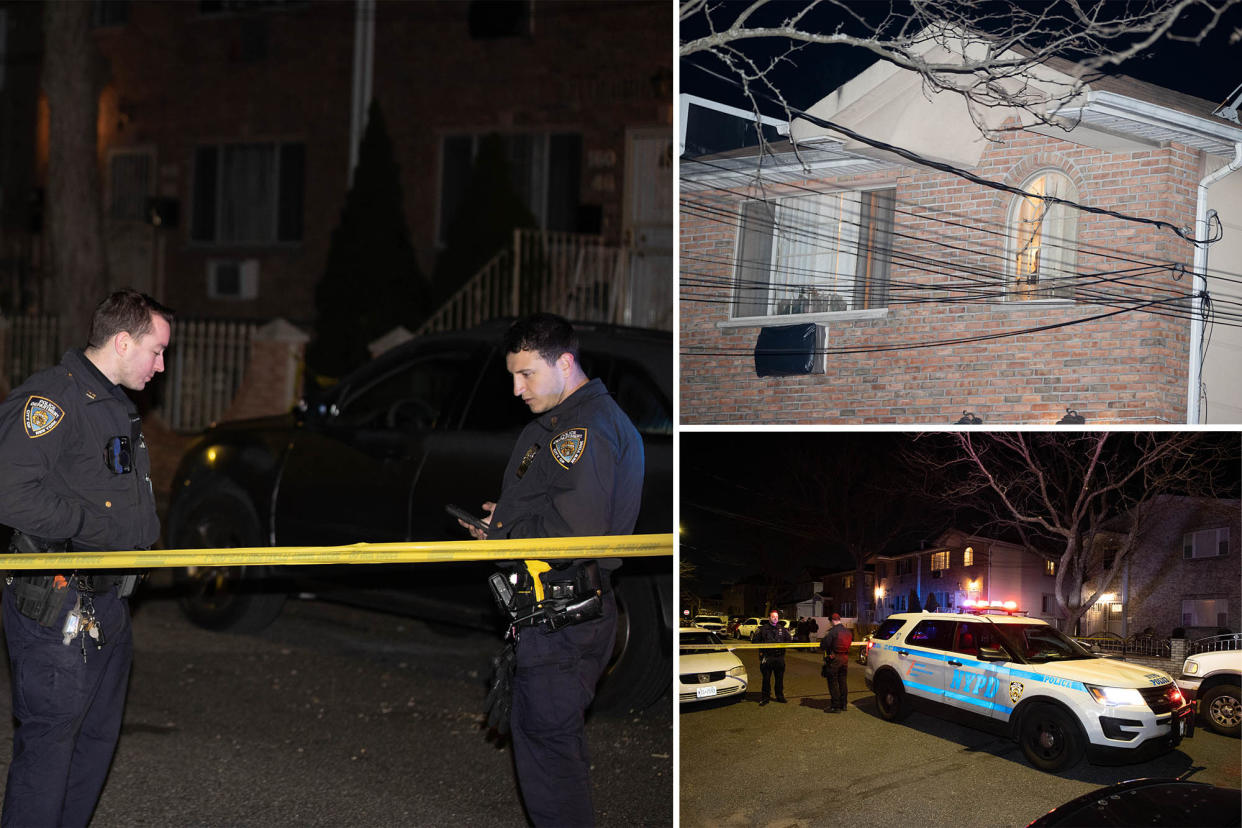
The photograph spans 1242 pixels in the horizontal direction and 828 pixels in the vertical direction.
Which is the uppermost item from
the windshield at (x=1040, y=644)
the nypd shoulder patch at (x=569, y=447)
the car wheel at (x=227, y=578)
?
the nypd shoulder patch at (x=569, y=447)

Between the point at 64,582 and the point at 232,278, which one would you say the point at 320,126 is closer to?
the point at 232,278

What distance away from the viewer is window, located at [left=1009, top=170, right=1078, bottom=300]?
3.26 metres

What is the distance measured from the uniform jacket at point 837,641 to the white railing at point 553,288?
9700mm

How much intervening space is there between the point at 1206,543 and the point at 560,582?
1.81 meters

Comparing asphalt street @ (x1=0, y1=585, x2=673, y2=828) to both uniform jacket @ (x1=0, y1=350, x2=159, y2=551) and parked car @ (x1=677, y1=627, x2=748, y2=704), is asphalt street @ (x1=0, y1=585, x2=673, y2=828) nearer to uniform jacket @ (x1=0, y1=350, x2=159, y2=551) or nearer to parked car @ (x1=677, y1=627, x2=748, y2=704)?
parked car @ (x1=677, y1=627, x2=748, y2=704)

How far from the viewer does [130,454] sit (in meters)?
3.91

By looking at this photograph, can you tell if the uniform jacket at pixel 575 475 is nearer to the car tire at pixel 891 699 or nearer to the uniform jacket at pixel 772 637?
the uniform jacket at pixel 772 637

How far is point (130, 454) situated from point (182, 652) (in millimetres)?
3613

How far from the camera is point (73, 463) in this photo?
3797 millimetres

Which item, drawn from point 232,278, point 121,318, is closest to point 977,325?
point 121,318

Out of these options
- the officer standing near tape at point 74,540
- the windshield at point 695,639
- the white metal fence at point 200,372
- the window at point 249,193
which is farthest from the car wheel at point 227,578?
the window at point 249,193

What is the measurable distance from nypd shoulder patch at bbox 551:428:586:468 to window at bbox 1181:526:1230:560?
171 cm

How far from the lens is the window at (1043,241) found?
10.7 feet

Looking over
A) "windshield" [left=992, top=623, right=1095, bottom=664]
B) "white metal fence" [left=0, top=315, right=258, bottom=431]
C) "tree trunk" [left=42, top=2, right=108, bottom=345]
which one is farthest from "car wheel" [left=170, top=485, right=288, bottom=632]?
"tree trunk" [left=42, top=2, right=108, bottom=345]
